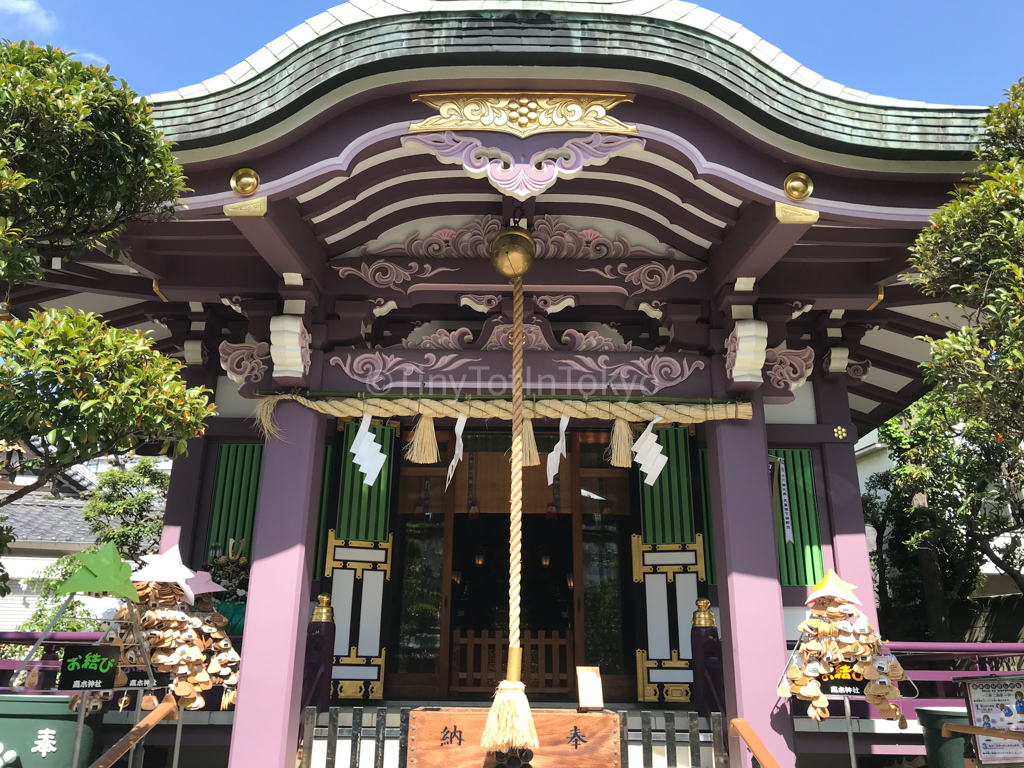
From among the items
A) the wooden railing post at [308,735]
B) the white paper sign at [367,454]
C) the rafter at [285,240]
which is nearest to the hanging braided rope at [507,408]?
the white paper sign at [367,454]

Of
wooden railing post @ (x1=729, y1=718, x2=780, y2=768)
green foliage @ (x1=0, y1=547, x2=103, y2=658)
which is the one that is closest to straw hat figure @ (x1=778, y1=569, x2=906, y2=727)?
wooden railing post @ (x1=729, y1=718, x2=780, y2=768)

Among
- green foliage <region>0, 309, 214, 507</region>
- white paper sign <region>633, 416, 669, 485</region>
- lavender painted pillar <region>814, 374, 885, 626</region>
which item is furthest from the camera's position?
lavender painted pillar <region>814, 374, 885, 626</region>

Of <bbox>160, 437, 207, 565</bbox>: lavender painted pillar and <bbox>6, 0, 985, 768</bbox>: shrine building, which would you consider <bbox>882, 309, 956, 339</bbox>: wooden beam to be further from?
<bbox>160, 437, 207, 565</bbox>: lavender painted pillar

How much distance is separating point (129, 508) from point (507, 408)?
323 inches

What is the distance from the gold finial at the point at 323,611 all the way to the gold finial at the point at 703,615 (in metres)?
3.13

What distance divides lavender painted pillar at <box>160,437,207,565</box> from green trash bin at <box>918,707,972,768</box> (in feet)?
20.0

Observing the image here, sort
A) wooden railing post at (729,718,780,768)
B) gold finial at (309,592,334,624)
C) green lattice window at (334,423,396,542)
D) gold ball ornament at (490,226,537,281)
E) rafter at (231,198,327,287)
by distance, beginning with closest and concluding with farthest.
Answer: wooden railing post at (729,718,780,768) → rafter at (231,198,327,287) → gold ball ornament at (490,226,537,281) → gold finial at (309,592,334,624) → green lattice window at (334,423,396,542)

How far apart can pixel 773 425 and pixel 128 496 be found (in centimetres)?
970

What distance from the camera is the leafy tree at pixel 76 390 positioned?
3.24 m

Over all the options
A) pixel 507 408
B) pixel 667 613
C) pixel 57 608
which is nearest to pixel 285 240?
pixel 507 408

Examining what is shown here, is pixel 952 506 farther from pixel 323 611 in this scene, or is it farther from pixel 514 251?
pixel 323 611

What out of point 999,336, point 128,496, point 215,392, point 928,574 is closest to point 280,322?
point 215,392

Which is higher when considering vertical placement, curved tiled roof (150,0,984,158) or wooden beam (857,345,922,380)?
curved tiled roof (150,0,984,158)

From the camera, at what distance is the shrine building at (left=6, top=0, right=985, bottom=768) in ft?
15.6
